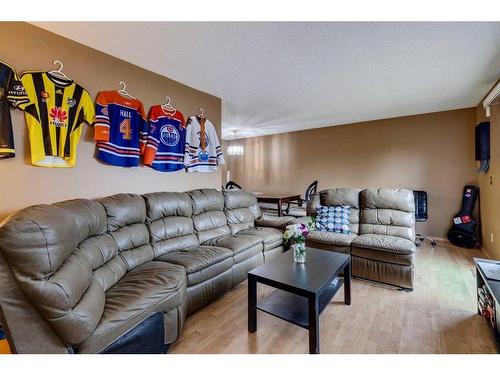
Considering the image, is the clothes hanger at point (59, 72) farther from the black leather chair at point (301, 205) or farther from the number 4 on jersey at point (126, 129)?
the black leather chair at point (301, 205)

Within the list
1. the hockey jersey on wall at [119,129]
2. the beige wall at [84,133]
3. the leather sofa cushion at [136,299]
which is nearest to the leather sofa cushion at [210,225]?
the beige wall at [84,133]

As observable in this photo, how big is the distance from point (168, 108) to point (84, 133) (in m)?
1.02

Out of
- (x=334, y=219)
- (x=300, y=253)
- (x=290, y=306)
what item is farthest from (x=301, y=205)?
(x=290, y=306)

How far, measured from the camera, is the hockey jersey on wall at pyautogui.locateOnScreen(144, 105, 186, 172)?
2809mm

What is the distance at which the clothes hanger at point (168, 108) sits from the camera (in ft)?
9.77

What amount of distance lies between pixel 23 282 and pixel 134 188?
1.75m

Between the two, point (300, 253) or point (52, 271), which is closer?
point (52, 271)

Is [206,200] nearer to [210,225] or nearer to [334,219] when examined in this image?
[210,225]

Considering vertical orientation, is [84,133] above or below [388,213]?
above

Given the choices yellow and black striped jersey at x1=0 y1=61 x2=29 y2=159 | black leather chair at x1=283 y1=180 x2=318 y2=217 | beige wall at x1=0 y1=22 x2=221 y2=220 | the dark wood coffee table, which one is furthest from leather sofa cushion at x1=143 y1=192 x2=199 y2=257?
black leather chair at x1=283 y1=180 x2=318 y2=217

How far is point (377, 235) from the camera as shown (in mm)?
2945

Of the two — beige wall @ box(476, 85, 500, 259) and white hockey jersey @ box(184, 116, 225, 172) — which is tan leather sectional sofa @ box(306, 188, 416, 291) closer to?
beige wall @ box(476, 85, 500, 259)

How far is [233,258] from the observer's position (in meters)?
2.53
